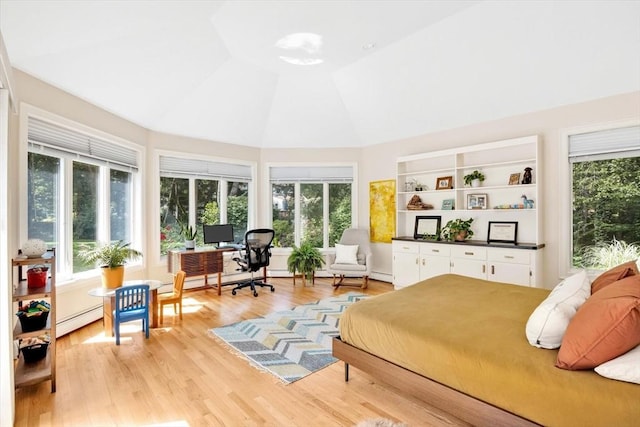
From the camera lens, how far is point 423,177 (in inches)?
210

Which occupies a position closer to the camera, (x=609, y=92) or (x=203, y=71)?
(x=609, y=92)

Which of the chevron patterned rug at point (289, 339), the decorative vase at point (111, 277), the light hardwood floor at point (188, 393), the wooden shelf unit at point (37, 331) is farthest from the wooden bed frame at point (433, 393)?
the decorative vase at point (111, 277)

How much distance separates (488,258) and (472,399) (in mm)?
2861

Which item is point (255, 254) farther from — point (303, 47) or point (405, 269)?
point (303, 47)

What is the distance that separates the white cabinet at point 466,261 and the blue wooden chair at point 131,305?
351 cm

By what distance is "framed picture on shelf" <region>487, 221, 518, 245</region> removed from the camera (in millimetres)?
4328

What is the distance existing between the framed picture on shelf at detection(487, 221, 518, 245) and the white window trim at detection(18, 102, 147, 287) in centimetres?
491

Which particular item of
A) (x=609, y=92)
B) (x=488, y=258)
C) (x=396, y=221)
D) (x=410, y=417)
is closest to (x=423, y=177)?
(x=396, y=221)

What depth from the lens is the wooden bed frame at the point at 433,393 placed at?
1.60 meters

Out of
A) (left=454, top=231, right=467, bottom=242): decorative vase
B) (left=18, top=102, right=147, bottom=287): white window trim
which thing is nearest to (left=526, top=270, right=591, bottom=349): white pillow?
(left=454, top=231, right=467, bottom=242): decorative vase

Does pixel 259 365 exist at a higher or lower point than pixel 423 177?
lower

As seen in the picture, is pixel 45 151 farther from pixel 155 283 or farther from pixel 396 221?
pixel 396 221

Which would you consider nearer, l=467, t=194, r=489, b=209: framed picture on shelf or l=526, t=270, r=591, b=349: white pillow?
l=526, t=270, r=591, b=349: white pillow

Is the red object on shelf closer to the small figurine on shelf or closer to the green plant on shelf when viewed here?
the green plant on shelf
